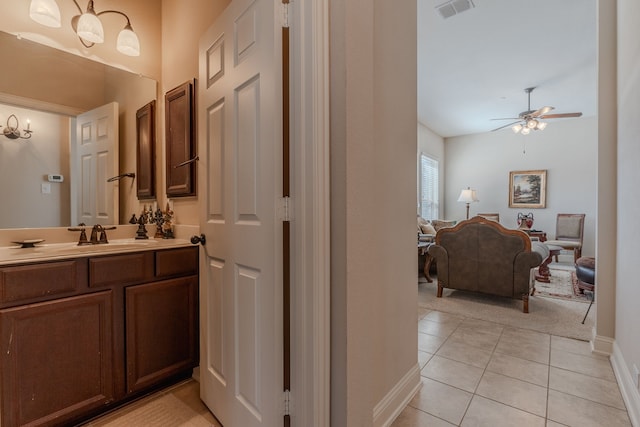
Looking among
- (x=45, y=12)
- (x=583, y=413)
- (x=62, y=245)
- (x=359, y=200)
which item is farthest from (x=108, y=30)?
(x=583, y=413)

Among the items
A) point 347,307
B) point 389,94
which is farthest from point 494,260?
point 347,307

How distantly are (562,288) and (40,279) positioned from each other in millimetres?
5465

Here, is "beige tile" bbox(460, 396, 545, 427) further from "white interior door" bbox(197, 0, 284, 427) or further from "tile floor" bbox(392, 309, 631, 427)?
"white interior door" bbox(197, 0, 284, 427)

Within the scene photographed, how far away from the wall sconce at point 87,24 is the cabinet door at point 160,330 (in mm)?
1678

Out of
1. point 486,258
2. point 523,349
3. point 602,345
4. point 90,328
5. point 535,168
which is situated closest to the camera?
point 90,328

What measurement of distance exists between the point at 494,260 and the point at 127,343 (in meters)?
3.41

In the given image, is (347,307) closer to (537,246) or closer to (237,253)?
(237,253)

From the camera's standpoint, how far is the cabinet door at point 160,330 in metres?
1.66

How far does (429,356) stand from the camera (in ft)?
7.32

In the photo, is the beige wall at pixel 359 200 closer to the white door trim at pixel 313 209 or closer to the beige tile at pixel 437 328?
the white door trim at pixel 313 209

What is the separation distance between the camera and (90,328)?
1.51 meters

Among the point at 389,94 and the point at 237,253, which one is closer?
the point at 237,253

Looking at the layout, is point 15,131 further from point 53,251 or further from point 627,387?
point 627,387

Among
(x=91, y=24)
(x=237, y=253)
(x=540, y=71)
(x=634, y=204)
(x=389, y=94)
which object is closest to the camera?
(x=237, y=253)
